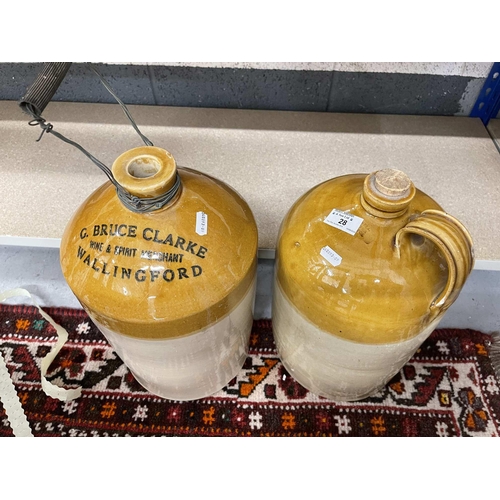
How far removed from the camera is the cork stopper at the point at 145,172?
0.60m

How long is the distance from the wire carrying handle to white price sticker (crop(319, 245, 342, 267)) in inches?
9.4

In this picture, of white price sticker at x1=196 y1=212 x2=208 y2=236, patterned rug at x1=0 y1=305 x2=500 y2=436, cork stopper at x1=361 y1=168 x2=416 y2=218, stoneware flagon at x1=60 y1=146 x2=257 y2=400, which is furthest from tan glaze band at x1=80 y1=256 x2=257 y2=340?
patterned rug at x1=0 y1=305 x2=500 y2=436

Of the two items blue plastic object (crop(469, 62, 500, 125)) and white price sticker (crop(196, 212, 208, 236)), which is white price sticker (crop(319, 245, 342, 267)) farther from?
blue plastic object (crop(469, 62, 500, 125))

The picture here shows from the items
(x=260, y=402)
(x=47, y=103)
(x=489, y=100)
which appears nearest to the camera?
(x=47, y=103)

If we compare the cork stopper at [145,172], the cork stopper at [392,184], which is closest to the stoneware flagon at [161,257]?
the cork stopper at [145,172]

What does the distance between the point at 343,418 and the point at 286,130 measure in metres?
0.73

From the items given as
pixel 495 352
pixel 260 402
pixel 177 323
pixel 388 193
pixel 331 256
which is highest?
pixel 388 193

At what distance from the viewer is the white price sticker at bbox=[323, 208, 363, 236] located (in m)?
0.67

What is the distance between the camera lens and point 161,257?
2.09 feet

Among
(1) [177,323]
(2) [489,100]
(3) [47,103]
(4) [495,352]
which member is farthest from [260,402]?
(2) [489,100]

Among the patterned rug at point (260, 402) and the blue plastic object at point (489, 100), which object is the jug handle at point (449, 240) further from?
the blue plastic object at point (489, 100)

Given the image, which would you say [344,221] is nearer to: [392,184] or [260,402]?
[392,184]

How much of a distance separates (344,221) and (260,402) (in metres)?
0.54
